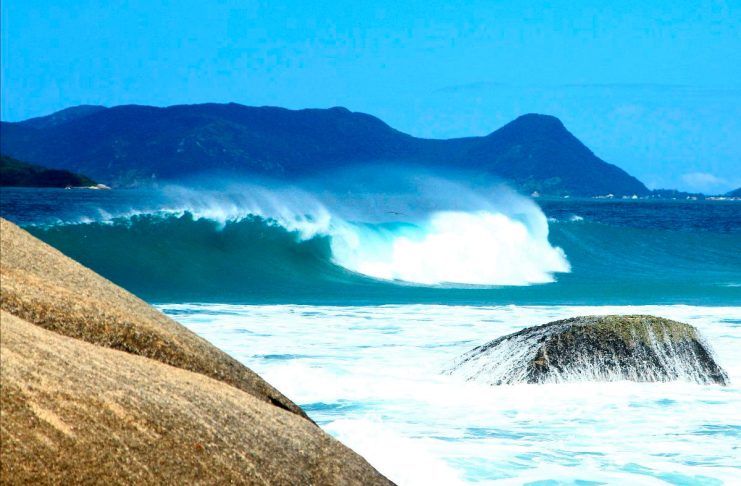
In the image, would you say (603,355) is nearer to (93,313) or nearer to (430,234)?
(93,313)

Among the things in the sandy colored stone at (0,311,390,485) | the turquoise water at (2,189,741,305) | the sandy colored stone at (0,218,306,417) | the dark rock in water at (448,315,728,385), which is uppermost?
the turquoise water at (2,189,741,305)

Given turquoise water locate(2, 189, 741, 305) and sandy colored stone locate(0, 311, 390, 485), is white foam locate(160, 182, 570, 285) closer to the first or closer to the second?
turquoise water locate(2, 189, 741, 305)

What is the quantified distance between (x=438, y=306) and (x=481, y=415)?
10.5 meters

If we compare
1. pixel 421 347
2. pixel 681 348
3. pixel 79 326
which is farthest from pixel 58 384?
pixel 421 347

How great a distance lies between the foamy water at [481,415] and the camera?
606cm

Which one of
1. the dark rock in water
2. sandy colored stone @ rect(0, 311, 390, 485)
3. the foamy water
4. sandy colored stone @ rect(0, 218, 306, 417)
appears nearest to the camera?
sandy colored stone @ rect(0, 311, 390, 485)

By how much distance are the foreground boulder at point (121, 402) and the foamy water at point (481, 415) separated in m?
2.24

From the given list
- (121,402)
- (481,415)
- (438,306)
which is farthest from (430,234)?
(121,402)

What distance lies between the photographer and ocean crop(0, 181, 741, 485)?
21.7 ft

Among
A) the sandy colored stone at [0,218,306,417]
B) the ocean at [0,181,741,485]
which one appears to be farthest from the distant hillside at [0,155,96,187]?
the sandy colored stone at [0,218,306,417]

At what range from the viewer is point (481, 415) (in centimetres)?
770

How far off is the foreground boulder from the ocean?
7.37 ft

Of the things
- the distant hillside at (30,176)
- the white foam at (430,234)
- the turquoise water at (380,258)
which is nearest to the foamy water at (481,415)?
the turquoise water at (380,258)

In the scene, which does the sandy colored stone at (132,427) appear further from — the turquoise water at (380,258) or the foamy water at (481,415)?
the turquoise water at (380,258)
